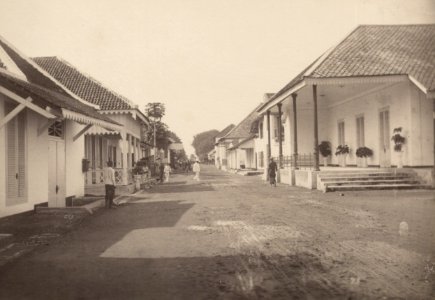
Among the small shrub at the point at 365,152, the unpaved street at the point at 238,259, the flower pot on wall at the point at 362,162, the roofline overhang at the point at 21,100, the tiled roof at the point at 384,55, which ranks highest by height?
the tiled roof at the point at 384,55

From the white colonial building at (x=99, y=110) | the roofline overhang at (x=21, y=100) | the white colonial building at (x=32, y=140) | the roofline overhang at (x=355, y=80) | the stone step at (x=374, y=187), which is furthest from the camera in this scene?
the white colonial building at (x=99, y=110)

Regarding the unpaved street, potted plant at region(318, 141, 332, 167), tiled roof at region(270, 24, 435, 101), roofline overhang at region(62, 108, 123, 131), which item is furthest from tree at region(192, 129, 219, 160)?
the unpaved street

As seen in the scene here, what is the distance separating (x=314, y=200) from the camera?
13.1 metres

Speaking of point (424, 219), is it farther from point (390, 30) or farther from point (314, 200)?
point (390, 30)

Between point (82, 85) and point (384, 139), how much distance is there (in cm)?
1580

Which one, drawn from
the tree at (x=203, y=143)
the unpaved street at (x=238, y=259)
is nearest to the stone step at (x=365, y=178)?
the unpaved street at (x=238, y=259)

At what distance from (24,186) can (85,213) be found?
1.55 meters

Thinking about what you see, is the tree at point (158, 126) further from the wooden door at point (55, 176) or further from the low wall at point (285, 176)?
the wooden door at point (55, 176)

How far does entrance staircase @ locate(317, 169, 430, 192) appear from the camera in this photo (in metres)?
15.2

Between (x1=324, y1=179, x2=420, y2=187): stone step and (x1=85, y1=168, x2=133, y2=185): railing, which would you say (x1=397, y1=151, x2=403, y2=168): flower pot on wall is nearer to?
(x1=324, y1=179, x2=420, y2=187): stone step

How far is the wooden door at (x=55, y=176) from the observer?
12.3m

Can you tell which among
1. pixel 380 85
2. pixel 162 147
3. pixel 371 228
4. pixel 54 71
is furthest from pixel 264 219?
pixel 162 147

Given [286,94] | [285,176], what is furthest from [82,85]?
[285,176]

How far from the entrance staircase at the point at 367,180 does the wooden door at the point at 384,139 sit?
2.38 m
